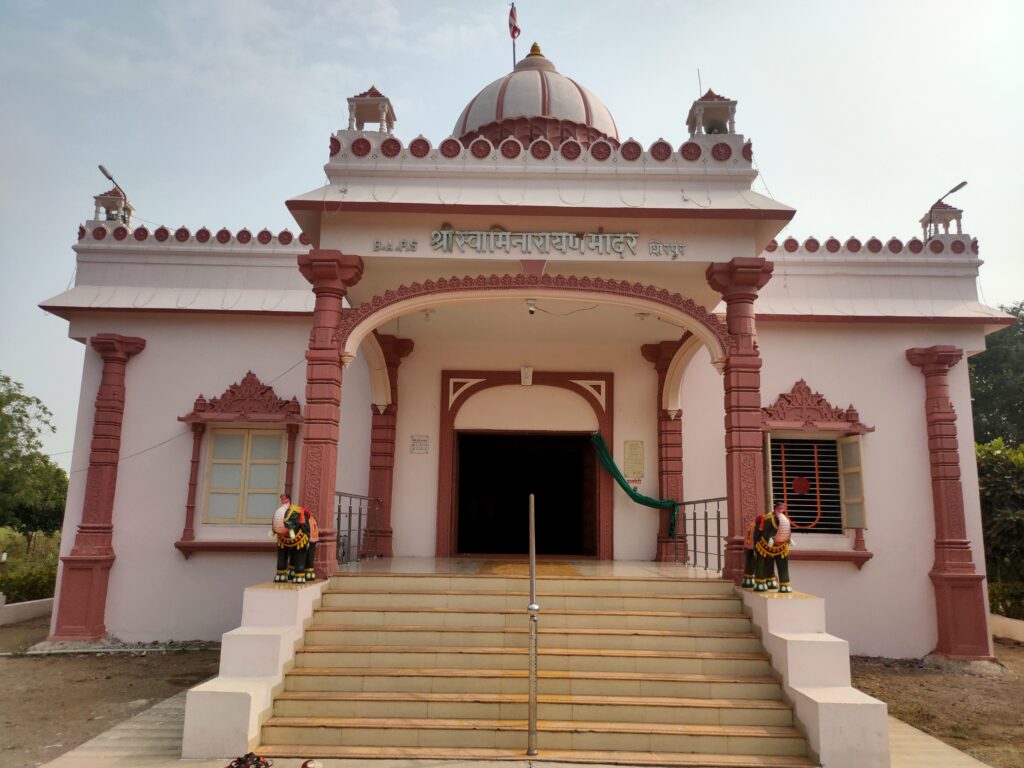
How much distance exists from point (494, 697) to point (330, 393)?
9.75 ft

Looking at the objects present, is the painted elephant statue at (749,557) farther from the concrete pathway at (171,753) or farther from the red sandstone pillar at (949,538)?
the red sandstone pillar at (949,538)

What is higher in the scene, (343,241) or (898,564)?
(343,241)

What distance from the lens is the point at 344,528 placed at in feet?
30.3

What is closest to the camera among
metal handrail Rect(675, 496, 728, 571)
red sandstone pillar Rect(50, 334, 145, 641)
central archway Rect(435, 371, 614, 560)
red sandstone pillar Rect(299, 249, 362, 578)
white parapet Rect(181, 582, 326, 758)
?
white parapet Rect(181, 582, 326, 758)

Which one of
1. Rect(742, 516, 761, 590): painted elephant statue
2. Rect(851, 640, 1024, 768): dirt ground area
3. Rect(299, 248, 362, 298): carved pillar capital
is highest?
Rect(299, 248, 362, 298): carved pillar capital

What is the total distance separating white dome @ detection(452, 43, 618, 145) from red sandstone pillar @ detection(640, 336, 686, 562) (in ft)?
10.1

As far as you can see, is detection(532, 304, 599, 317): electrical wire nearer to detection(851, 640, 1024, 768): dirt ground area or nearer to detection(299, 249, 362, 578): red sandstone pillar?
detection(299, 249, 362, 578): red sandstone pillar

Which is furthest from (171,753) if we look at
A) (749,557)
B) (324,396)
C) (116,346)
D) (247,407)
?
(116,346)

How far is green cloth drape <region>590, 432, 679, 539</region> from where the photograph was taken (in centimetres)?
895

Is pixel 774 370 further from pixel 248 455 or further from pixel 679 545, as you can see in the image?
pixel 248 455

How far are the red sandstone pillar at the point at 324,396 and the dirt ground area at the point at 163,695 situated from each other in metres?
Answer: 2.19

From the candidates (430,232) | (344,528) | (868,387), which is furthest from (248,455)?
(868,387)

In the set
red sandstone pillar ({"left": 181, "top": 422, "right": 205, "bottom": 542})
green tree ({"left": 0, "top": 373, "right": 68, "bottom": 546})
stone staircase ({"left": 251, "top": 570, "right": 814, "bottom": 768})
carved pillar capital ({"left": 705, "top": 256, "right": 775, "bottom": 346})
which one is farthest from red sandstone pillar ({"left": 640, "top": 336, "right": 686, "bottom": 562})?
green tree ({"left": 0, "top": 373, "right": 68, "bottom": 546})

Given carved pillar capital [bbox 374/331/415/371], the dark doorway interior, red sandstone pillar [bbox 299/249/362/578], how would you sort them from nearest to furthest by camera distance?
red sandstone pillar [bbox 299/249/362/578], carved pillar capital [bbox 374/331/415/371], the dark doorway interior
